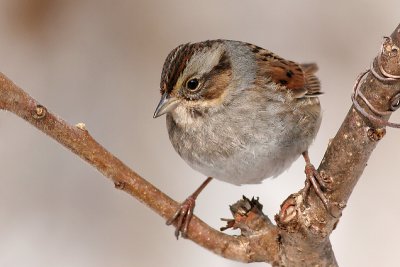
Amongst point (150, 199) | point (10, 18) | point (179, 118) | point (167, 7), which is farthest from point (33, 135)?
point (150, 199)

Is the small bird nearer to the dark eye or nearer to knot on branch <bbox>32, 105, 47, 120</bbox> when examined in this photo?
the dark eye

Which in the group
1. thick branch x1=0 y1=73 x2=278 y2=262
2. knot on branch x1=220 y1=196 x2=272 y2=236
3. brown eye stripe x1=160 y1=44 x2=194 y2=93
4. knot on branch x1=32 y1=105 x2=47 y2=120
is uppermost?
brown eye stripe x1=160 y1=44 x2=194 y2=93

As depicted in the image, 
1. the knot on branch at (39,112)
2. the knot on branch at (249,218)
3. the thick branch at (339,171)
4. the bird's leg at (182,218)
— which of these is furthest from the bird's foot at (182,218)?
the knot on branch at (39,112)

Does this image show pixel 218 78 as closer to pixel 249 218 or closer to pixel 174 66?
pixel 174 66

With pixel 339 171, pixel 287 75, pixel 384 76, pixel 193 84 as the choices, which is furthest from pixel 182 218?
pixel 384 76

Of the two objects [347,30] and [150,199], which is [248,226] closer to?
[150,199]

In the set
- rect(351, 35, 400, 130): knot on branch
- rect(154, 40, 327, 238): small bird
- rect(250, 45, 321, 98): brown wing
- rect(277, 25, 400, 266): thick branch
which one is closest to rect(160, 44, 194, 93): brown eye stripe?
rect(154, 40, 327, 238): small bird
